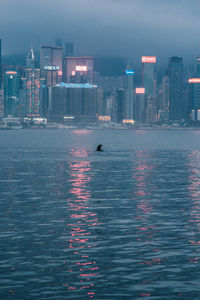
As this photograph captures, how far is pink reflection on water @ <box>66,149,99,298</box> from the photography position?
23312 millimetres

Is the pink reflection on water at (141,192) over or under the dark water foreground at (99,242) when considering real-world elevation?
under

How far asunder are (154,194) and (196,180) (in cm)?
1612

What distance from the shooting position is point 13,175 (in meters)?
75.5

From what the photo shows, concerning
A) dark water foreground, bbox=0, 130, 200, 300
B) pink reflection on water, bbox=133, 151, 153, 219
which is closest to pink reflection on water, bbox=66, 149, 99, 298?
dark water foreground, bbox=0, 130, 200, 300

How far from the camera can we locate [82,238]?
3189 cm

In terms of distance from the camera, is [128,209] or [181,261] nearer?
[181,261]

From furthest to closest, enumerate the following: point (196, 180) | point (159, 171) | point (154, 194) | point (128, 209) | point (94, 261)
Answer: point (159, 171)
point (196, 180)
point (154, 194)
point (128, 209)
point (94, 261)

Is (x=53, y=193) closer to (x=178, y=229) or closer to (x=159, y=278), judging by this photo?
(x=178, y=229)

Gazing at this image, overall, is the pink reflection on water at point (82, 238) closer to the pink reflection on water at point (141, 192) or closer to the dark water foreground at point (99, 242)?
the dark water foreground at point (99, 242)

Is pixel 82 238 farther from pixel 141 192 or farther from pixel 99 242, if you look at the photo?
pixel 141 192

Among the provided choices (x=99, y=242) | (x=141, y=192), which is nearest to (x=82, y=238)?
(x=99, y=242)

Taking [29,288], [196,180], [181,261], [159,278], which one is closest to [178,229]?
[181,261]

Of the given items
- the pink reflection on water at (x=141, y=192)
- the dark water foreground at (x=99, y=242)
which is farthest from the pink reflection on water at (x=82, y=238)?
the pink reflection on water at (x=141, y=192)

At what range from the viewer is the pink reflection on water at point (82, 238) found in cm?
2331
